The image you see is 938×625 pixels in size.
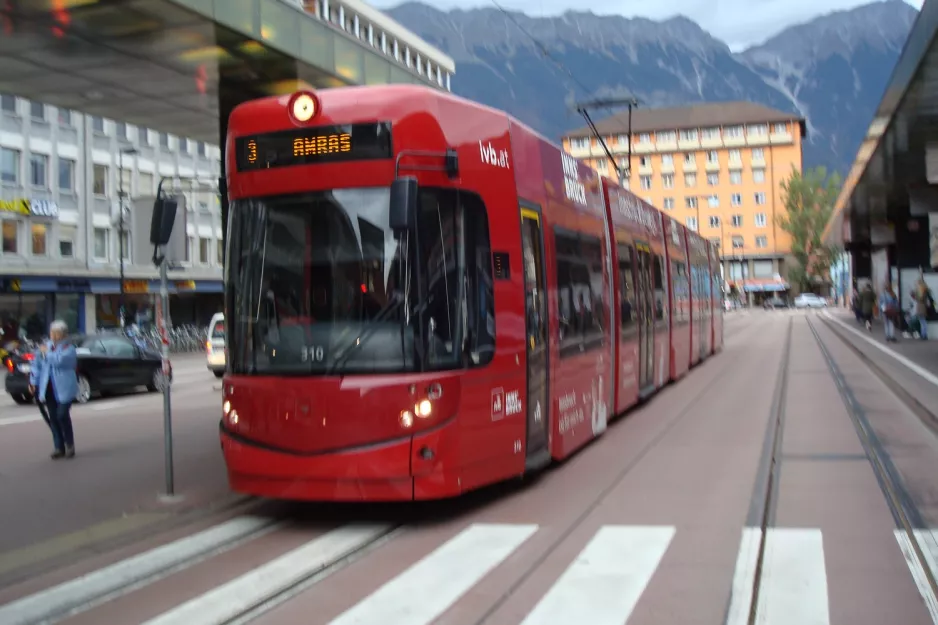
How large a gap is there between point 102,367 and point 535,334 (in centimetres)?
1606

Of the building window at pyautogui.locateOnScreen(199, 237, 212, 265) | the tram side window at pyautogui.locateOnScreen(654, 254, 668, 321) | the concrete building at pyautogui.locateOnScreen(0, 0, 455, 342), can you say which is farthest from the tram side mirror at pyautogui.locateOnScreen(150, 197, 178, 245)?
the building window at pyautogui.locateOnScreen(199, 237, 212, 265)

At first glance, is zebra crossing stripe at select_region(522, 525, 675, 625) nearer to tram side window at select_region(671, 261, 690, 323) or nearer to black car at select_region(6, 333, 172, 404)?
tram side window at select_region(671, 261, 690, 323)

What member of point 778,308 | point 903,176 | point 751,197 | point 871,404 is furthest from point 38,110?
point 751,197

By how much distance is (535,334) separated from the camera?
8766 millimetres

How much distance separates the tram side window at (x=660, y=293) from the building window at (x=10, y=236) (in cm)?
3286

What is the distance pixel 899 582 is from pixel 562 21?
92.2 meters

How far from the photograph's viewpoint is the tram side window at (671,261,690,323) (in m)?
18.9

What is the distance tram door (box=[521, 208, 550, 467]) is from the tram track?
3.00 metres

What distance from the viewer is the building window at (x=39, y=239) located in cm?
4234

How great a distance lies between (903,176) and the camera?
27.9 meters

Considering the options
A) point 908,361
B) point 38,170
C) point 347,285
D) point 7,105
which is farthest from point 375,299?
point 38,170

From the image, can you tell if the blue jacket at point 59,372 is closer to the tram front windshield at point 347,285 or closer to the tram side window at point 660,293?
the tram front windshield at point 347,285

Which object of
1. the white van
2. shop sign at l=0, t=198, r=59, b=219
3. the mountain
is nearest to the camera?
the white van

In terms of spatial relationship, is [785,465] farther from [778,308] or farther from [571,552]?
[778,308]
